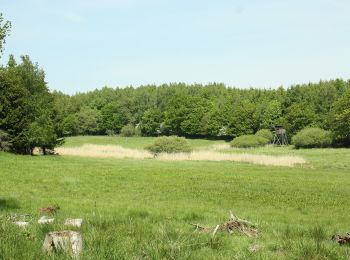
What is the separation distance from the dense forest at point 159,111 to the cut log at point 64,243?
25.2 metres

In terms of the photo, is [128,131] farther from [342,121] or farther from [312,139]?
[342,121]

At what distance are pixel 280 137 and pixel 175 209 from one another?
242 ft

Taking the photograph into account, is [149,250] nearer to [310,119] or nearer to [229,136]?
[310,119]

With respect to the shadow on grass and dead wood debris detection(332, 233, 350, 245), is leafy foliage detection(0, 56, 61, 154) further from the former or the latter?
dead wood debris detection(332, 233, 350, 245)

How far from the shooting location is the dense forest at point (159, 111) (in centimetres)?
4491

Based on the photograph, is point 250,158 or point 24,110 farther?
point 24,110

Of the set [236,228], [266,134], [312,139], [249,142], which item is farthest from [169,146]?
[236,228]

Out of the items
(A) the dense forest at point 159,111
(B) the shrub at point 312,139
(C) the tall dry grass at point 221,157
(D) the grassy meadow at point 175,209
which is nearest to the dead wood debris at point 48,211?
(D) the grassy meadow at point 175,209

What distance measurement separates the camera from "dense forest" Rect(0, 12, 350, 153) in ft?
147

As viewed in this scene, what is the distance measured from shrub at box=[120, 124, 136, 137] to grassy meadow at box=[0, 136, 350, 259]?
270 feet

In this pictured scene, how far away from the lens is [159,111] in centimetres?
12162

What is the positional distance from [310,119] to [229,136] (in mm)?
23197

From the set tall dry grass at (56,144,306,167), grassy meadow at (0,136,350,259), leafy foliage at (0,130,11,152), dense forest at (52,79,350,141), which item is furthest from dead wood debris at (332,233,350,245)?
dense forest at (52,79,350,141)

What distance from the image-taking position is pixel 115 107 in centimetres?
12888
